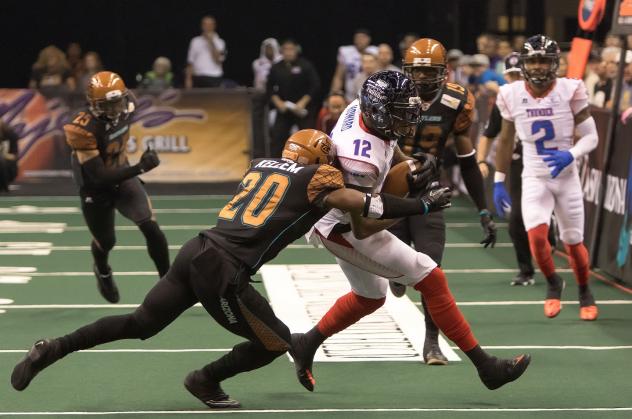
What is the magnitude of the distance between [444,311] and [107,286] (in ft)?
12.2

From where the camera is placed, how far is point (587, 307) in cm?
946

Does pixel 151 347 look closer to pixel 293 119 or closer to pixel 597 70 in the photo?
pixel 597 70

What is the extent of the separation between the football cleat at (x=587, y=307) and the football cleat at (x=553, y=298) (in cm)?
17

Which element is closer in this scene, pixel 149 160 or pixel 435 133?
pixel 435 133

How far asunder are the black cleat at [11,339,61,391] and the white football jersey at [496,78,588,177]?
13.4ft

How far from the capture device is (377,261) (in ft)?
22.9

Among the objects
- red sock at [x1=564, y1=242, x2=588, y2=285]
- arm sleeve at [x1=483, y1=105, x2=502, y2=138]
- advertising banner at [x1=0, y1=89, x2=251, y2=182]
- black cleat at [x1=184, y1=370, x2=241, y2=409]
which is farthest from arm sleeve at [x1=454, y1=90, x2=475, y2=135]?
advertising banner at [x1=0, y1=89, x2=251, y2=182]

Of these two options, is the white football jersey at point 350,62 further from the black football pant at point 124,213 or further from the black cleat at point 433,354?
the black cleat at point 433,354

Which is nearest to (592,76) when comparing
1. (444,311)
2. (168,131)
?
(168,131)

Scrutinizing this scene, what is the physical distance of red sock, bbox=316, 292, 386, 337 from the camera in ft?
24.3

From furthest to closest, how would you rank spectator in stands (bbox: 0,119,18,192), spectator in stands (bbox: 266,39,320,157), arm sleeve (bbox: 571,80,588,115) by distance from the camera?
1. spectator in stands (bbox: 266,39,320,157)
2. spectator in stands (bbox: 0,119,18,192)
3. arm sleeve (bbox: 571,80,588,115)

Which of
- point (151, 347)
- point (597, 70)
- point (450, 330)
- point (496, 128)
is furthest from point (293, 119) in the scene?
point (450, 330)

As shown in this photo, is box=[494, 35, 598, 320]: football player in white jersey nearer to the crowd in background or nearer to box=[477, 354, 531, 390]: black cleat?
box=[477, 354, 531, 390]: black cleat

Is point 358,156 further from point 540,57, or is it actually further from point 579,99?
point 579,99
